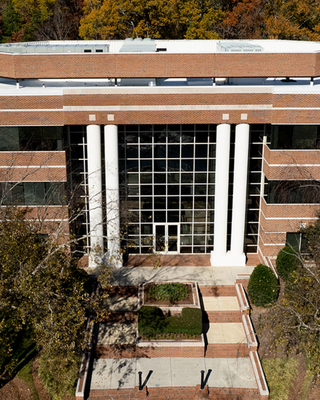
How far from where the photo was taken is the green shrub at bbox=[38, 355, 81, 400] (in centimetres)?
2487

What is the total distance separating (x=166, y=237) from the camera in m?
36.4

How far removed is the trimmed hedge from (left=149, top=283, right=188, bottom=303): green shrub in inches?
66.4

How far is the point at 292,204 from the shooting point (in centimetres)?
3319

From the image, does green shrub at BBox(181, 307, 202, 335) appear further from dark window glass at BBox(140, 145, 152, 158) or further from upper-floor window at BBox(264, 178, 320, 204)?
dark window glass at BBox(140, 145, 152, 158)

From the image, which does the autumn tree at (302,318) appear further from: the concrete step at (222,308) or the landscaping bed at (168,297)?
the landscaping bed at (168,297)

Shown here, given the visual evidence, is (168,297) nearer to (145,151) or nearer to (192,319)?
(192,319)

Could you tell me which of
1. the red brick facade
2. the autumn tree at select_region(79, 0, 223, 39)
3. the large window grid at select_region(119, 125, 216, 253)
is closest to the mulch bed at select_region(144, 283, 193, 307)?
the large window grid at select_region(119, 125, 216, 253)

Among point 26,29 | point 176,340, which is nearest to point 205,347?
point 176,340

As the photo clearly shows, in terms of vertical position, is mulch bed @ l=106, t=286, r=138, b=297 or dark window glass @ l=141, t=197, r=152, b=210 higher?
dark window glass @ l=141, t=197, r=152, b=210

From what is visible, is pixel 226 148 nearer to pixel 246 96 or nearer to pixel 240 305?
pixel 246 96

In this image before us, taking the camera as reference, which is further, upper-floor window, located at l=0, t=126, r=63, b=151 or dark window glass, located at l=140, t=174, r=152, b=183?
dark window glass, located at l=140, t=174, r=152, b=183

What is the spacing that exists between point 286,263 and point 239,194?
5.53 metres

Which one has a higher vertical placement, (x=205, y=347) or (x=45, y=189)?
(x=45, y=189)

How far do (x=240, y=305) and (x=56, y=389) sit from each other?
1219cm
